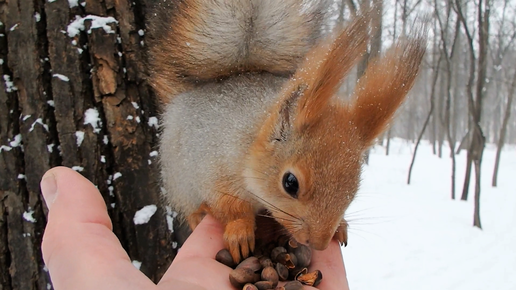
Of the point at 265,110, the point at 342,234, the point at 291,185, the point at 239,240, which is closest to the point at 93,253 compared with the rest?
the point at 239,240

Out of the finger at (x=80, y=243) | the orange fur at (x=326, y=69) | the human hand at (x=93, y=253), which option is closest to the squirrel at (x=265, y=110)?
the orange fur at (x=326, y=69)

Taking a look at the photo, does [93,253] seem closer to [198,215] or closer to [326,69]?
[198,215]

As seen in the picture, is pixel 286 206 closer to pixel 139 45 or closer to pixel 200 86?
pixel 200 86

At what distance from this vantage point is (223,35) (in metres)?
1.28

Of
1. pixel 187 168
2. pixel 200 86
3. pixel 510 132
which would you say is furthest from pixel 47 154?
pixel 510 132

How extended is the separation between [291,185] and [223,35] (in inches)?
21.2

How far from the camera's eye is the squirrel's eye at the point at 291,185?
1004mm

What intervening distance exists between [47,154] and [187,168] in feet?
1.24

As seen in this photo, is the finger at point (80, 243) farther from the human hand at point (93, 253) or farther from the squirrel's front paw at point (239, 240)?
the squirrel's front paw at point (239, 240)

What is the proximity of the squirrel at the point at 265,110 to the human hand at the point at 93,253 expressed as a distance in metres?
0.11

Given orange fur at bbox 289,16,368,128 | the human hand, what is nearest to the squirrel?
orange fur at bbox 289,16,368,128

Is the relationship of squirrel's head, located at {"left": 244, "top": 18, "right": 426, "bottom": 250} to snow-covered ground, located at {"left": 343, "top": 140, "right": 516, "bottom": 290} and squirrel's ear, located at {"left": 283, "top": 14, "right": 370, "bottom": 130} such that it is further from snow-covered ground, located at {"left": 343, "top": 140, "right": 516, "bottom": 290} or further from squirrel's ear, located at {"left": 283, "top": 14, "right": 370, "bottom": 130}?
snow-covered ground, located at {"left": 343, "top": 140, "right": 516, "bottom": 290}

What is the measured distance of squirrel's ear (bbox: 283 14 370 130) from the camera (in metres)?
0.90

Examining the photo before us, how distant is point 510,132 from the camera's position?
74.5 ft
